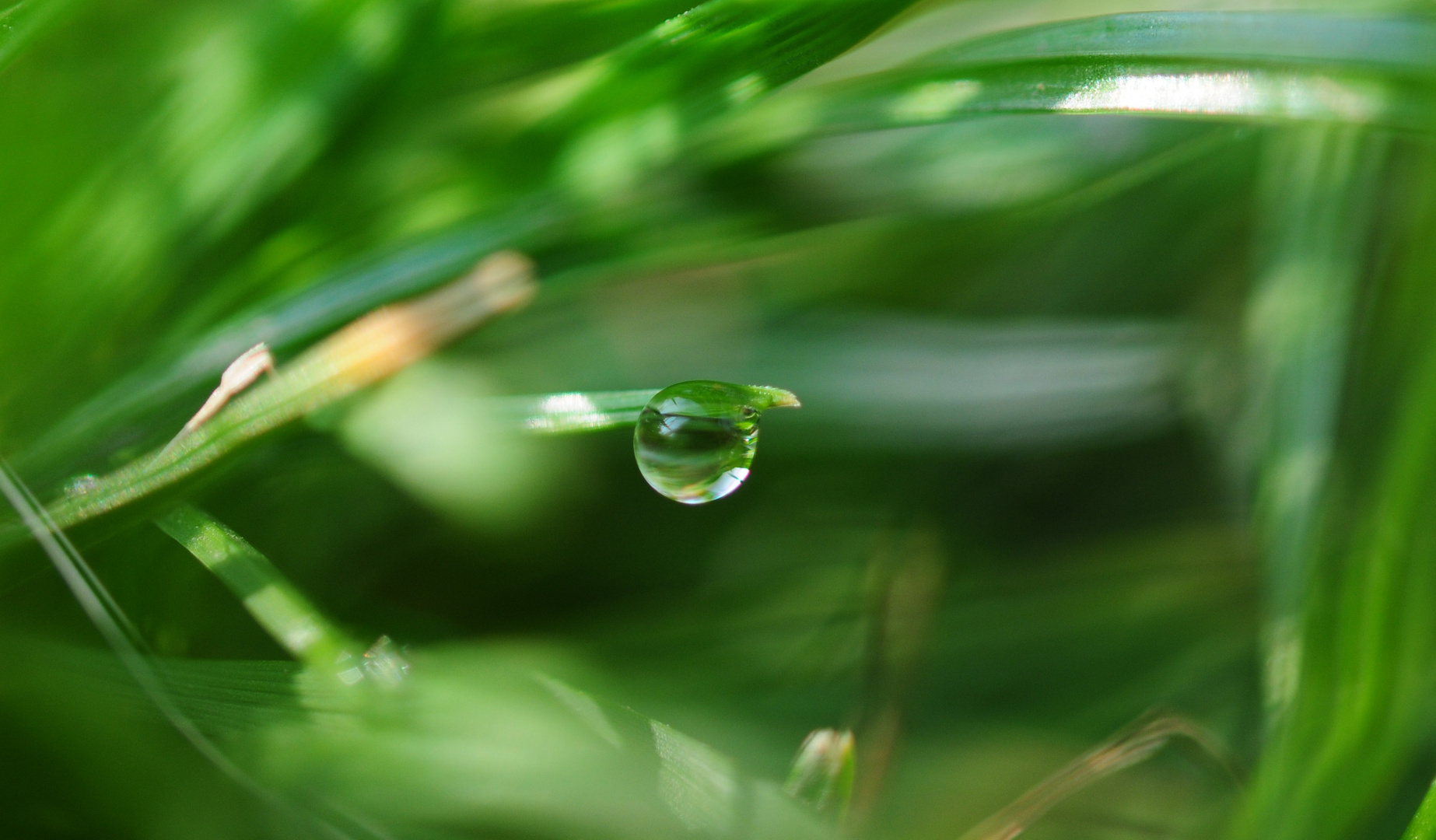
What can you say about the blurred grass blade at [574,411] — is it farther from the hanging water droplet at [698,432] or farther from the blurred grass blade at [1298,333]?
the blurred grass blade at [1298,333]

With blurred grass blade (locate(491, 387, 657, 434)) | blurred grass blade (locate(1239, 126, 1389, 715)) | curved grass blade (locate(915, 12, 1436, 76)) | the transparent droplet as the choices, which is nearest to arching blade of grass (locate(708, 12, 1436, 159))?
curved grass blade (locate(915, 12, 1436, 76))

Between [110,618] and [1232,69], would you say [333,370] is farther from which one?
[1232,69]

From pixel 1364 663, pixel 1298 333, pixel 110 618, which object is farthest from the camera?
pixel 1298 333

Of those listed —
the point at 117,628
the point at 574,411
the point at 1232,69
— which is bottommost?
the point at 117,628

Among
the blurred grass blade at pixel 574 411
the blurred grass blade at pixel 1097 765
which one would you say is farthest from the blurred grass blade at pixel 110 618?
the blurred grass blade at pixel 1097 765

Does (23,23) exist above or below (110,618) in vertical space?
above

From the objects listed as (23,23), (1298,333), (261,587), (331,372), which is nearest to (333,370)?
(331,372)

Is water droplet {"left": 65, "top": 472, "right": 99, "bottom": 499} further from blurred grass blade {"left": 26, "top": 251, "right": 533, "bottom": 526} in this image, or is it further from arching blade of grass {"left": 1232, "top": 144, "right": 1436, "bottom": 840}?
arching blade of grass {"left": 1232, "top": 144, "right": 1436, "bottom": 840}
